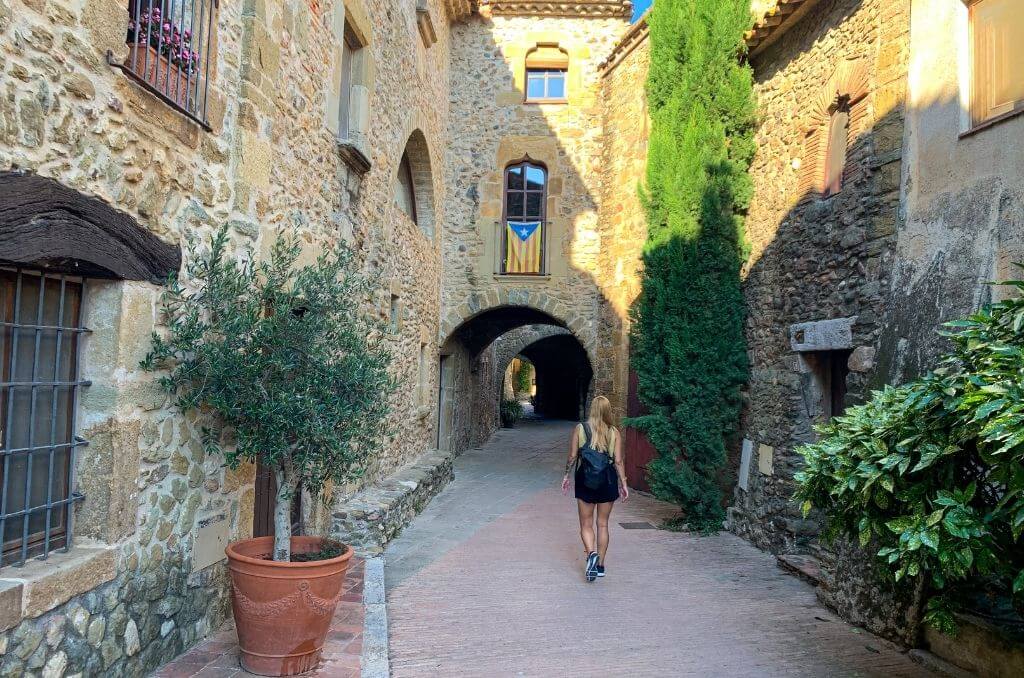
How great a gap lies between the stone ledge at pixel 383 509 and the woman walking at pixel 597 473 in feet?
6.24

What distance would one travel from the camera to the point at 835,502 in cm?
364

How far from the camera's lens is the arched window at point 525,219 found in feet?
40.2

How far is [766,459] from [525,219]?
6.62m

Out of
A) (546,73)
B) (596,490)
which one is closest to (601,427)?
(596,490)

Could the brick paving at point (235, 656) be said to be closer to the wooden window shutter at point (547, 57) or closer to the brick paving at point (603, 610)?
the brick paving at point (603, 610)

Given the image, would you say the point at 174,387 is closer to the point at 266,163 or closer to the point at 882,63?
the point at 266,163

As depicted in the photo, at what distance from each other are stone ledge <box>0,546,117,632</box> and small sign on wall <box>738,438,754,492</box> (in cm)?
634

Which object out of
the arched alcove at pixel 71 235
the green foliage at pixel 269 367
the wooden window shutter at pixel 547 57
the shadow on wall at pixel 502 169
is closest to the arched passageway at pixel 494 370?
the shadow on wall at pixel 502 169

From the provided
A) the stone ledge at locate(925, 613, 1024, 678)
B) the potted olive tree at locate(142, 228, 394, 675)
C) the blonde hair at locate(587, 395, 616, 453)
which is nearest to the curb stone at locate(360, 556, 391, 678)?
the potted olive tree at locate(142, 228, 394, 675)

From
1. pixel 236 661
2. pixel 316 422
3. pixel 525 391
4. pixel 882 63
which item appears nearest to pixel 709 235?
pixel 882 63

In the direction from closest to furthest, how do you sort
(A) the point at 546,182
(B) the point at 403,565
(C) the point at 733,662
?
1. (C) the point at 733,662
2. (B) the point at 403,565
3. (A) the point at 546,182

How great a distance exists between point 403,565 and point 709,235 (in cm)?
505

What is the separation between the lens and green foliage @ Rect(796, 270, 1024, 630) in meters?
2.51

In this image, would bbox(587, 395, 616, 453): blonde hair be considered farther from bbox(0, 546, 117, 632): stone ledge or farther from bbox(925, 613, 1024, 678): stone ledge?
bbox(0, 546, 117, 632): stone ledge
